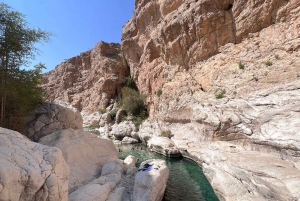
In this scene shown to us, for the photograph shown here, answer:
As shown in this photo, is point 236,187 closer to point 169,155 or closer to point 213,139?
point 213,139

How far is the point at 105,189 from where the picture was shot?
18.5ft

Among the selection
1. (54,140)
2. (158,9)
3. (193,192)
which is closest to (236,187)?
(193,192)

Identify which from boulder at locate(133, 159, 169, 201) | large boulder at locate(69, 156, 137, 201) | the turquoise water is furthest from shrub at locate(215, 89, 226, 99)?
large boulder at locate(69, 156, 137, 201)

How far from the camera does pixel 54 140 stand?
25.2ft

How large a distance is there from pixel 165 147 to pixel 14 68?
1011cm

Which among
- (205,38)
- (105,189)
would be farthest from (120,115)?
(105,189)

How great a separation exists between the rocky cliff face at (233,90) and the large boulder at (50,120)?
23.6 feet

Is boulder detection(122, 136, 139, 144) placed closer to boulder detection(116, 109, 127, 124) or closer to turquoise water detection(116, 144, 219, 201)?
boulder detection(116, 109, 127, 124)

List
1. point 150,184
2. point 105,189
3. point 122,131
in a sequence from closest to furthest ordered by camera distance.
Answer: point 105,189 → point 150,184 → point 122,131

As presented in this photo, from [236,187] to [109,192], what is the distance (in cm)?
418

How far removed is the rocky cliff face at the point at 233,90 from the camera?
262 inches

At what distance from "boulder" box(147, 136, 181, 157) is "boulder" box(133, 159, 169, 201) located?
17.5 ft

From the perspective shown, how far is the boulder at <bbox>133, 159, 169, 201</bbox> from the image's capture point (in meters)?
5.97

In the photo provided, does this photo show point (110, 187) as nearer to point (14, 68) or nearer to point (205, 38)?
point (14, 68)
